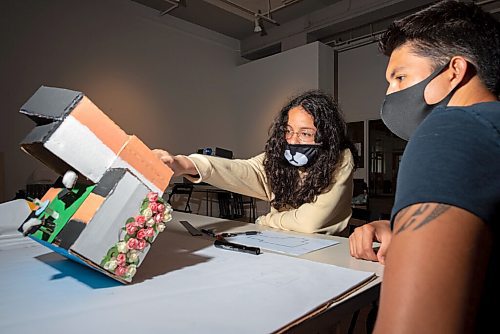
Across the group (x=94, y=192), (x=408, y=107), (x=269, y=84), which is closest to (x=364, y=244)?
(x=408, y=107)

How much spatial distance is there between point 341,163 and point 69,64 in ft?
14.4

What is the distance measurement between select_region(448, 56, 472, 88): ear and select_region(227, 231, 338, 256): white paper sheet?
52 centimetres

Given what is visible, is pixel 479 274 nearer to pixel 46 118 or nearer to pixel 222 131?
pixel 46 118

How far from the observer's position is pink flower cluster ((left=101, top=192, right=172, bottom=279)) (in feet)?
1.95

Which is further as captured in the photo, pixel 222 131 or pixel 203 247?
pixel 222 131

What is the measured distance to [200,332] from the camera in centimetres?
43

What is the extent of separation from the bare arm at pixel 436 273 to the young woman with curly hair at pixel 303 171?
0.94m

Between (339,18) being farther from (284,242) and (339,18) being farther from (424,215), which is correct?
(424,215)

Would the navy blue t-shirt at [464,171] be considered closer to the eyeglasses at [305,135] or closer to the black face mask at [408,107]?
the black face mask at [408,107]

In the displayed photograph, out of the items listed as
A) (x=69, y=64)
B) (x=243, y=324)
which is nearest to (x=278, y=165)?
(x=243, y=324)

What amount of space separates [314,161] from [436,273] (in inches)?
46.3

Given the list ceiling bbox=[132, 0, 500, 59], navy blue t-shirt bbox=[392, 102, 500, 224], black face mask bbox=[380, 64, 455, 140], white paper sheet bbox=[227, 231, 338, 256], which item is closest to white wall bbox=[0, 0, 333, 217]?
ceiling bbox=[132, 0, 500, 59]

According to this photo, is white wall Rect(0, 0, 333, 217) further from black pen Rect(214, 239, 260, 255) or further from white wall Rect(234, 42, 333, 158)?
black pen Rect(214, 239, 260, 255)

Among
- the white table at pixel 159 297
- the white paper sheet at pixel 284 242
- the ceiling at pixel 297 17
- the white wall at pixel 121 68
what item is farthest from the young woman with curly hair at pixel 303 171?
the ceiling at pixel 297 17
